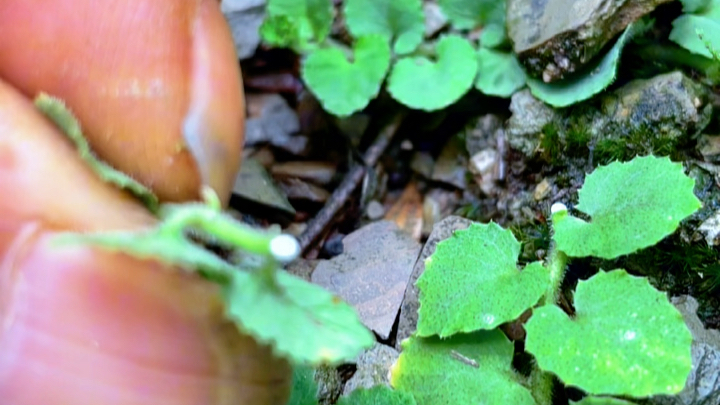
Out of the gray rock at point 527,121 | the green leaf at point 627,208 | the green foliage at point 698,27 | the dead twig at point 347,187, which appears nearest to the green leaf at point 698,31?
the green foliage at point 698,27

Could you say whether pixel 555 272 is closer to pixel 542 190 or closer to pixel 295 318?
pixel 542 190

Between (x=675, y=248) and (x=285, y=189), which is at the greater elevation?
(x=675, y=248)

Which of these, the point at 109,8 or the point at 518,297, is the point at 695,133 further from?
the point at 109,8

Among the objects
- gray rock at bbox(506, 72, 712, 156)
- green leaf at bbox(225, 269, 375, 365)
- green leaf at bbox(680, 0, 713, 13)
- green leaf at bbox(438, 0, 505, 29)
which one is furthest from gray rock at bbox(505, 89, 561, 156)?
green leaf at bbox(225, 269, 375, 365)

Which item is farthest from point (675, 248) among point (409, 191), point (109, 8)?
point (109, 8)

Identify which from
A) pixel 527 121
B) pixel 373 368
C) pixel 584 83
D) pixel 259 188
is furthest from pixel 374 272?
pixel 584 83
